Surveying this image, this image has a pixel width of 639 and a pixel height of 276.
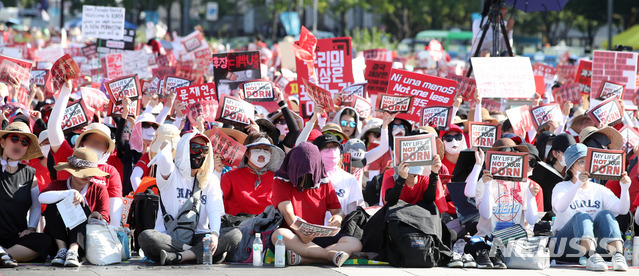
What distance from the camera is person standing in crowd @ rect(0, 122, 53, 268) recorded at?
24.9 ft

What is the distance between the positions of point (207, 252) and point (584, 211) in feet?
A: 10.9

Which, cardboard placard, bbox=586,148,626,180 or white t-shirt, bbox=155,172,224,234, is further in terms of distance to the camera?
cardboard placard, bbox=586,148,626,180

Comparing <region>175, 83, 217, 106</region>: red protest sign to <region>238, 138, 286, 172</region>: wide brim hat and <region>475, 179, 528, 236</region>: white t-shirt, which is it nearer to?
<region>238, 138, 286, 172</region>: wide brim hat

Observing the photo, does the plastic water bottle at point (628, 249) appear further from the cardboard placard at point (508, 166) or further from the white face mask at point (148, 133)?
the white face mask at point (148, 133)

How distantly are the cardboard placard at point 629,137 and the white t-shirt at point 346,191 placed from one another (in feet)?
11.1

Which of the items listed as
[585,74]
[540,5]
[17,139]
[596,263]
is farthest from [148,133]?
[585,74]

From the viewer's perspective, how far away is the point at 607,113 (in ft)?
35.0

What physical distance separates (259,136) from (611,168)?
123 inches

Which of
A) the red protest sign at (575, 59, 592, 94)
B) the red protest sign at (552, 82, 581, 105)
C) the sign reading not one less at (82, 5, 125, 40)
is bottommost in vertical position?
the red protest sign at (552, 82, 581, 105)

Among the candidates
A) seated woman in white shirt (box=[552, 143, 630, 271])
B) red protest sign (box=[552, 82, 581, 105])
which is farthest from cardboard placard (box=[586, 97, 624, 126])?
red protest sign (box=[552, 82, 581, 105])

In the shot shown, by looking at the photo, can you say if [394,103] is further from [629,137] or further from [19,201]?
[19,201]

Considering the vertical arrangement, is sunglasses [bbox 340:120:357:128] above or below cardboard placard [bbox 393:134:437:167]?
above

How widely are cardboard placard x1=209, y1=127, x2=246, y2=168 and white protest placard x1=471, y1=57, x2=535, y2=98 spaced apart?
15.4 ft

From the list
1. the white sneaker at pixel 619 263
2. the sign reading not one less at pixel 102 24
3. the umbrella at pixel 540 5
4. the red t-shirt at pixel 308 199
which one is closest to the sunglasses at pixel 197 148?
the red t-shirt at pixel 308 199
